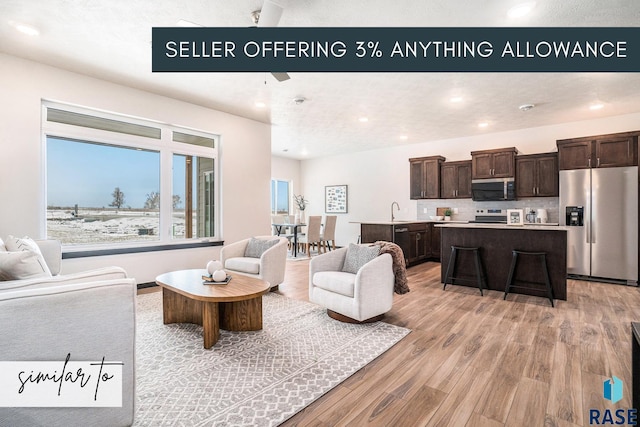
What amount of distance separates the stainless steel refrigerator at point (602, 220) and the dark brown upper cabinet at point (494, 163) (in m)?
0.88

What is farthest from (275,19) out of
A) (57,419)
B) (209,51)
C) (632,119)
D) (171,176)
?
(632,119)

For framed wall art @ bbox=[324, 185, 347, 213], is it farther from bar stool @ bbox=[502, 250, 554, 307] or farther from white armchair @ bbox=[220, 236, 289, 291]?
bar stool @ bbox=[502, 250, 554, 307]

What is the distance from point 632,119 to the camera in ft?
17.3

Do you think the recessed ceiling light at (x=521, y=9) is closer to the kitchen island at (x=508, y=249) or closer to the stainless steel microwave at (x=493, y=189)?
the kitchen island at (x=508, y=249)

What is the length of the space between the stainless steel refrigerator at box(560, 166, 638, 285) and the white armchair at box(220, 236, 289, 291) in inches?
172

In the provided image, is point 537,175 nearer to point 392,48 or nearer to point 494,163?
point 494,163

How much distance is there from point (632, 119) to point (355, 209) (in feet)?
19.1

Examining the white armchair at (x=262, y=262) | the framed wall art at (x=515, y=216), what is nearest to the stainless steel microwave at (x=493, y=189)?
the framed wall art at (x=515, y=216)

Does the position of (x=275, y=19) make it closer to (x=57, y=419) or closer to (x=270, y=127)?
(x=57, y=419)

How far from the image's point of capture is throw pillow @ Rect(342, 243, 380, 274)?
3.24 metres

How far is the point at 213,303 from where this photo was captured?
A: 2.57m

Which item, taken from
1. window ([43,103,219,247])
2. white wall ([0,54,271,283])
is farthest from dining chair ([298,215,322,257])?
window ([43,103,219,247])

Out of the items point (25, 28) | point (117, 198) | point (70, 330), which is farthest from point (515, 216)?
point (25, 28)

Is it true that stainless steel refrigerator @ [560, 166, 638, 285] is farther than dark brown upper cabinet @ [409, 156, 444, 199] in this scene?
No
